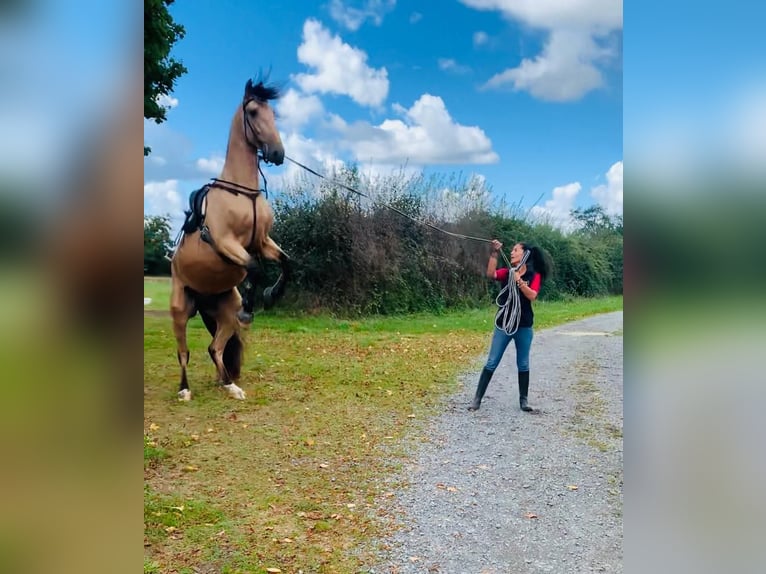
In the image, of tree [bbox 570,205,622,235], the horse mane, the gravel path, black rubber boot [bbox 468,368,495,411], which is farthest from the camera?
black rubber boot [bbox 468,368,495,411]

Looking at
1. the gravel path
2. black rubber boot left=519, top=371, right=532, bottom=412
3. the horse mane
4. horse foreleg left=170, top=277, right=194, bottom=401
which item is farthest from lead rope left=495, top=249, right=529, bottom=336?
horse foreleg left=170, top=277, right=194, bottom=401

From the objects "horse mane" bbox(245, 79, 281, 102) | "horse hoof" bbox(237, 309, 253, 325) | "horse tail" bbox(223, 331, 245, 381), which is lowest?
"horse tail" bbox(223, 331, 245, 381)

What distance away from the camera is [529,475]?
3.11 m

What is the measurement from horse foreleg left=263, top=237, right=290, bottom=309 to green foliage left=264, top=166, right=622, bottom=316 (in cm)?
4

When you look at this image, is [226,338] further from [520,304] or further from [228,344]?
[520,304]

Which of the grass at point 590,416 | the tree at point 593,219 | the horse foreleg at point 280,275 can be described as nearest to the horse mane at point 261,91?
the horse foreleg at point 280,275

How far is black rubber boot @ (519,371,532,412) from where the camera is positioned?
3.32m

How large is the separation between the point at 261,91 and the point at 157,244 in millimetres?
1065

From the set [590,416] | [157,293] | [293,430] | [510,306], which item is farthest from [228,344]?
[590,416]

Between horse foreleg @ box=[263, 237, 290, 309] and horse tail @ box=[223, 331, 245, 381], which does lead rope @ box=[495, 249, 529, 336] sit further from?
horse tail @ box=[223, 331, 245, 381]

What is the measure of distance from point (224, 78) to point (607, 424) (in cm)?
288
